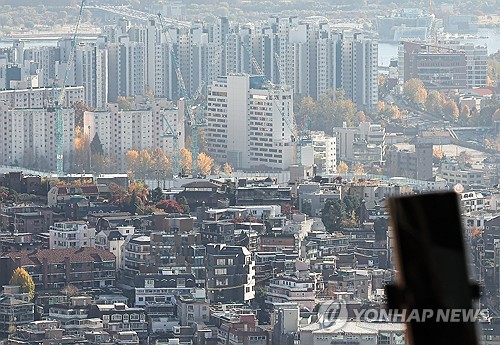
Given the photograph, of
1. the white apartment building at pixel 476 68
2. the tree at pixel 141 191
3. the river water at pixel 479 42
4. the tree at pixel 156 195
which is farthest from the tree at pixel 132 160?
the river water at pixel 479 42

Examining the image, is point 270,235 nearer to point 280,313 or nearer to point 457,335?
point 280,313

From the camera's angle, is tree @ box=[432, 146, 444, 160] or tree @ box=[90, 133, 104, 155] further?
tree @ box=[90, 133, 104, 155]

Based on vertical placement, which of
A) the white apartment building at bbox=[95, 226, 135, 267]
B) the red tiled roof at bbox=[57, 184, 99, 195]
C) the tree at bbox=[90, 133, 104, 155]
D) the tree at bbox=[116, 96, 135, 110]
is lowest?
the white apartment building at bbox=[95, 226, 135, 267]

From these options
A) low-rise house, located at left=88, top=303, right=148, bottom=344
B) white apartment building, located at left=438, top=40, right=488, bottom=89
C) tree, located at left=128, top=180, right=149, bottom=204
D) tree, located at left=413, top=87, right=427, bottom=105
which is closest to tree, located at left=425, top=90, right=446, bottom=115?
tree, located at left=413, top=87, right=427, bottom=105

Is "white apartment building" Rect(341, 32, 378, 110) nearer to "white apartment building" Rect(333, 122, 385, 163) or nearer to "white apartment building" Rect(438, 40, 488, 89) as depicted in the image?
"white apartment building" Rect(438, 40, 488, 89)

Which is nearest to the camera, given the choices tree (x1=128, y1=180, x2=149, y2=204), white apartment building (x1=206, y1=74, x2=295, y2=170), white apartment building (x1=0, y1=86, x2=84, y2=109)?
tree (x1=128, y1=180, x2=149, y2=204)

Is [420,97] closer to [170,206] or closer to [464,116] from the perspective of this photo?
[464,116]

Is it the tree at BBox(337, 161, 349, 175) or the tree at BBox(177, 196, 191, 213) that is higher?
the tree at BBox(337, 161, 349, 175)

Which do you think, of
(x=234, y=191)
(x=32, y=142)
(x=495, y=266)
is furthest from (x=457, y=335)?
(x=32, y=142)

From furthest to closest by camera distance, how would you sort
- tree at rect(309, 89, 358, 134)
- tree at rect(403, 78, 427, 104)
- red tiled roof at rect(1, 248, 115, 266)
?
1. tree at rect(403, 78, 427, 104)
2. tree at rect(309, 89, 358, 134)
3. red tiled roof at rect(1, 248, 115, 266)
